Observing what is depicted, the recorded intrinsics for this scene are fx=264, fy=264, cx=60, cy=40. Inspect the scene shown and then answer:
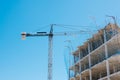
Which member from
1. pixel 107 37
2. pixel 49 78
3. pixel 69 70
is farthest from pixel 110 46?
pixel 49 78

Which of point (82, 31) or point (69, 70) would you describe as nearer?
point (69, 70)

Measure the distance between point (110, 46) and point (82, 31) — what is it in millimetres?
16322

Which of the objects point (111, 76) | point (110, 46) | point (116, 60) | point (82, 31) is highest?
point (82, 31)

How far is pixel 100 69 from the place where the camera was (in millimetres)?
37969

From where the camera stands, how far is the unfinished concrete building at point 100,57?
33.7 metres

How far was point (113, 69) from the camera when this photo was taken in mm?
35250

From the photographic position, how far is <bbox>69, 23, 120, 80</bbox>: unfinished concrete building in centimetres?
3372

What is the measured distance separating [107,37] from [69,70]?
1352 centimetres

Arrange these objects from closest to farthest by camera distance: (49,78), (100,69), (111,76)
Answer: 1. (111,76)
2. (100,69)
3. (49,78)

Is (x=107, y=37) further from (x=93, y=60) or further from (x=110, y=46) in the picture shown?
(x=93, y=60)

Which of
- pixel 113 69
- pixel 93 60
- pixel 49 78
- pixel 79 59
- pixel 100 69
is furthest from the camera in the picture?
pixel 49 78

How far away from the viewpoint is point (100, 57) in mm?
39062

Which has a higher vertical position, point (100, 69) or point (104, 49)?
point (104, 49)

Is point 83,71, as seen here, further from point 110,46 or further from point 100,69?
point 110,46
